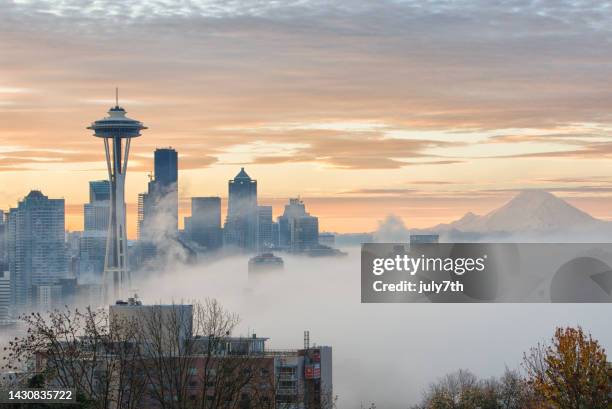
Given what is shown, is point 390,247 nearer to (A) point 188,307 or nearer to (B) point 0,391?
(A) point 188,307

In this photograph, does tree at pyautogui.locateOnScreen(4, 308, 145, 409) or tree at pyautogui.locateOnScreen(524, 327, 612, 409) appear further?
tree at pyautogui.locateOnScreen(524, 327, 612, 409)

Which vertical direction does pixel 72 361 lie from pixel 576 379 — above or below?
above

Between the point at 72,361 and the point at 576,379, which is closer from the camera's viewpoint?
the point at 72,361

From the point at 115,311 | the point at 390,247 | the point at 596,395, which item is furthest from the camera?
the point at 115,311

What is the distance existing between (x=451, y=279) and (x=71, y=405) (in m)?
29.1

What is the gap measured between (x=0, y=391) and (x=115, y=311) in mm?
64074

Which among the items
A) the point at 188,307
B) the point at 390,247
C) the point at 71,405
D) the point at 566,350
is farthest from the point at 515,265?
the point at 71,405

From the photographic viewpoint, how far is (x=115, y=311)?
4021 inches

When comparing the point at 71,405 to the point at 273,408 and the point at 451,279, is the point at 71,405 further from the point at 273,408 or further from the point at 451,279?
the point at 451,279

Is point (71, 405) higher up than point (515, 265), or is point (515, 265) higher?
point (515, 265)

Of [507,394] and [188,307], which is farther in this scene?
→ [507,394]

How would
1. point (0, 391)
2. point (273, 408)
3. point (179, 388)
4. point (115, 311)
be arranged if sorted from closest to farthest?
point (0, 391)
point (179, 388)
point (273, 408)
point (115, 311)

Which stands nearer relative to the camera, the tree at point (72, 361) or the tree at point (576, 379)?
the tree at point (72, 361)

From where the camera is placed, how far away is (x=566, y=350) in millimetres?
47719
